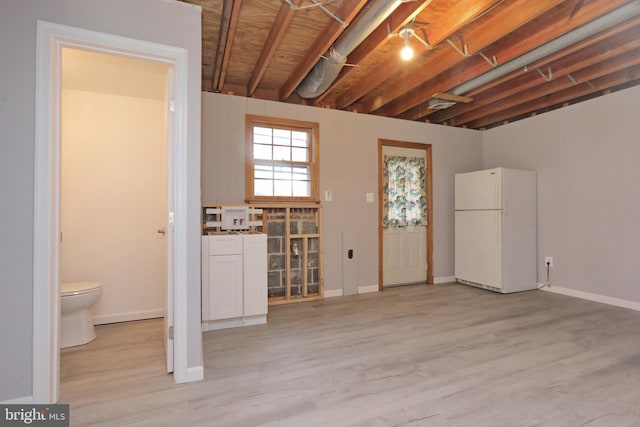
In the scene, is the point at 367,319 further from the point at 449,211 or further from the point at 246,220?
the point at 449,211

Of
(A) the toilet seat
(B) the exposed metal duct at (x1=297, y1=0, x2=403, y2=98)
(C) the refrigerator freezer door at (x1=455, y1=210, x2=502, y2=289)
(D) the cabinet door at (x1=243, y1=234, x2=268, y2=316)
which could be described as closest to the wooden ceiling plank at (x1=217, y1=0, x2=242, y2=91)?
(B) the exposed metal duct at (x1=297, y1=0, x2=403, y2=98)

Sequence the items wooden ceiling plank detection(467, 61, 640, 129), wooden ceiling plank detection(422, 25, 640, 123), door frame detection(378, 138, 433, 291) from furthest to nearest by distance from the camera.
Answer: door frame detection(378, 138, 433, 291) < wooden ceiling plank detection(467, 61, 640, 129) < wooden ceiling plank detection(422, 25, 640, 123)

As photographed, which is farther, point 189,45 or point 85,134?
point 85,134

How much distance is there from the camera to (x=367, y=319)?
305 centimetres

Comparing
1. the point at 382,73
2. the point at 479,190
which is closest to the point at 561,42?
the point at 382,73

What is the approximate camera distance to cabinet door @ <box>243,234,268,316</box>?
2.88 m

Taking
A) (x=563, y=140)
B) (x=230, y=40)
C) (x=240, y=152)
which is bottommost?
(x=240, y=152)

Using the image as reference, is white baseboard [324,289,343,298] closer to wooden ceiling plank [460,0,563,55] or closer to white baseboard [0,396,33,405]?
white baseboard [0,396,33,405]

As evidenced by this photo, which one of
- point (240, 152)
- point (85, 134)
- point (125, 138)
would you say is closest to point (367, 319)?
point (240, 152)

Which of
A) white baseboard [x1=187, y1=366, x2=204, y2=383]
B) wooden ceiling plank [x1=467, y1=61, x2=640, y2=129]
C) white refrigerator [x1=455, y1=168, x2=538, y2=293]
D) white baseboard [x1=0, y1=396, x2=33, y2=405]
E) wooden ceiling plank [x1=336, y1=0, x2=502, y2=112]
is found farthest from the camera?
white refrigerator [x1=455, y1=168, x2=538, y2=293]

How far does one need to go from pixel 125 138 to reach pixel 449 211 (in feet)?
14.4

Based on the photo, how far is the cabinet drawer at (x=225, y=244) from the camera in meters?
2.78

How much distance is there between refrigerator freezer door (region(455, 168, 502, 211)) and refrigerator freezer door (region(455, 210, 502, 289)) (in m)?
0.10

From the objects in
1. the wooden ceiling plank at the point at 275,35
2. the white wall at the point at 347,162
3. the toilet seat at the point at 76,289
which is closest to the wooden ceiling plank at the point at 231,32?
the wooden ceiling plank at the point at 275,35
